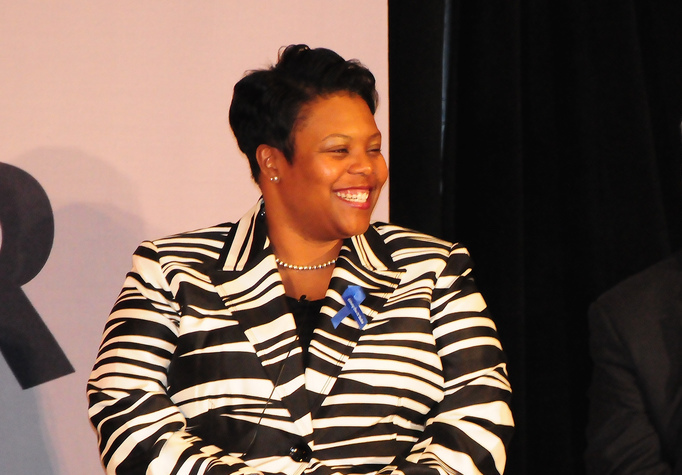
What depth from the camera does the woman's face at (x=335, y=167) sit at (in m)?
2.40

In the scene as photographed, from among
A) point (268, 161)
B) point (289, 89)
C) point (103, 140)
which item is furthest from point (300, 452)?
point (103, 140)

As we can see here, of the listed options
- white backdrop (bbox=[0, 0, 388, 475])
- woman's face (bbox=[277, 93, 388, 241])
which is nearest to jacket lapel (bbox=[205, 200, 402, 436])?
woman's face (bbox=[277, 93, 388, 241])

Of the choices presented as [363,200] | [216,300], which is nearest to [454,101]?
[363,200]

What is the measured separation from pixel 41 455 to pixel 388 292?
1191mm

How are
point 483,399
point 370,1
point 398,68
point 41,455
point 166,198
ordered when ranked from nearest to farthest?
point 483,399, point 41,455, point 166,198, point 370,1, point 398,68

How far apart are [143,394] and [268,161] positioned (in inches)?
29.1

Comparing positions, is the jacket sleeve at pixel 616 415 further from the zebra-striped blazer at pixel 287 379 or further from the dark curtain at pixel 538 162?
the dark curtain at pixel 538 162

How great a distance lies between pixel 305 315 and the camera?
245cm

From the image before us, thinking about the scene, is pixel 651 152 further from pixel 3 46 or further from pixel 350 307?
pixel 3 46

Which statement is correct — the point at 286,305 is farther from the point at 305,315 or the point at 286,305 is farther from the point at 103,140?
the point at 103,140

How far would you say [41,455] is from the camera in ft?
8.91

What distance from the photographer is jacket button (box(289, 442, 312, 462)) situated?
2.23 meters

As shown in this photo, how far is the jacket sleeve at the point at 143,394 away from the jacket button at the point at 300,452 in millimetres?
115

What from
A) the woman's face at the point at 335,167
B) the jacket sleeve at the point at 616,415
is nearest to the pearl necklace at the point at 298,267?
the woman's face at the point at 335,167
